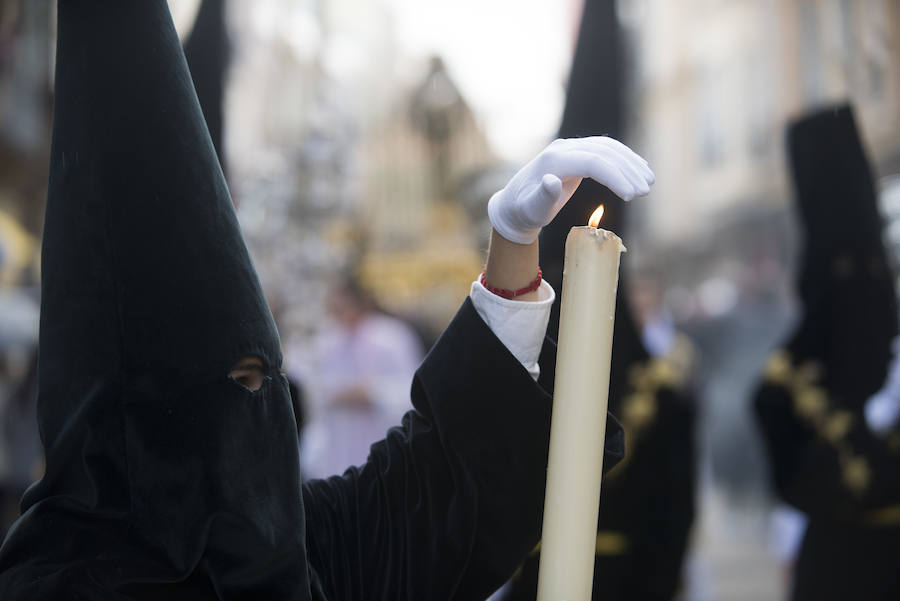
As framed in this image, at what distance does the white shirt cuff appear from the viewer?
133 cm

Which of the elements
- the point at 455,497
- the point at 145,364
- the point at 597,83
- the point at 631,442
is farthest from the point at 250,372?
the point at 631,442

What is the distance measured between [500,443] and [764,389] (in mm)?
2861

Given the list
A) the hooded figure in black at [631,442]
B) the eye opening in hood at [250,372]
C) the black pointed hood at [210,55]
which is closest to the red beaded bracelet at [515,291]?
the eye opening in hood at [250,372]

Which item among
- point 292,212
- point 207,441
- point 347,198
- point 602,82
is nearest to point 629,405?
point 602,82

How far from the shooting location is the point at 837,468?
143 inches

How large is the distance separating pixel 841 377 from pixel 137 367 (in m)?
3.14

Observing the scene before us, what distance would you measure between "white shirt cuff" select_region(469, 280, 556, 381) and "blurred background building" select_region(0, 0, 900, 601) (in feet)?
6.68

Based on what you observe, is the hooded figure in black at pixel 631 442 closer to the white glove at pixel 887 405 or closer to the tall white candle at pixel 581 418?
the white glove at pixel 887 405

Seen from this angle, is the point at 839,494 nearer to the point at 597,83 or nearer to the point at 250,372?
the point at 597,83

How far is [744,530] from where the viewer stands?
814 cm

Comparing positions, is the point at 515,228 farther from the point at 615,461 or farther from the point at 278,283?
the point at 278,283

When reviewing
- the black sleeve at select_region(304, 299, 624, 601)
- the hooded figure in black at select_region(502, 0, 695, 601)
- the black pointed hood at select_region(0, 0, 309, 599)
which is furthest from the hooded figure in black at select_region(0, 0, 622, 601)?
the hooded figure in black at select_region(502, 0, 695, 601)

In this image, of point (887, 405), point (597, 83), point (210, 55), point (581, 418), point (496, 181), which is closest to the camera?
point (581, 418)

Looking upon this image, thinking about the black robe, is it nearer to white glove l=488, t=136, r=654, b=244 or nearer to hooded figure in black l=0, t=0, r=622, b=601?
white glove l=488, t=136, r=654, b=244
